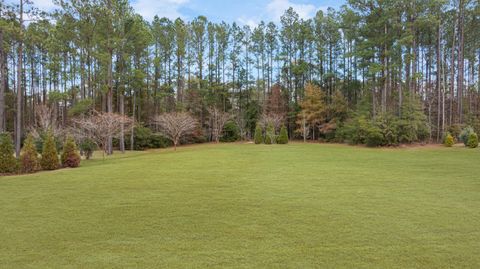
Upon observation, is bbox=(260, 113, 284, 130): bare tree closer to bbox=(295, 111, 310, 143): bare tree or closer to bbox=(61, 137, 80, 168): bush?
bbox=(295, 111, 310, 143): bare tree

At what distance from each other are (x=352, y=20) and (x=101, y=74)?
66.7 ft

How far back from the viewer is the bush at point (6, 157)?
1027 cm

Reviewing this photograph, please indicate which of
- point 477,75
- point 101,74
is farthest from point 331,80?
point 101,74

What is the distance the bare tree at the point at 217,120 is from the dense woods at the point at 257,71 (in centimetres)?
24

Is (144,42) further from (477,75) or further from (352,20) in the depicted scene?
(477,75)

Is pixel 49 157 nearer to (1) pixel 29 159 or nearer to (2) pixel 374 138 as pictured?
(1) pixel 29 159

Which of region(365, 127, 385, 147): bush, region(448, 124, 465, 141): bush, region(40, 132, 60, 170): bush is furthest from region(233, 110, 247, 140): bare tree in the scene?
region(40, 132, 60, 170): bush

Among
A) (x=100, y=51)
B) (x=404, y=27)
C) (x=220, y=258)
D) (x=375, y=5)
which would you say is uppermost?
(x=375, y=5)

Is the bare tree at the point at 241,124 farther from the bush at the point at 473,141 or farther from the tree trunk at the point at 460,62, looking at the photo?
the bush at the point at 473,141

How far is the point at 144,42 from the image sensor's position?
2436 centimetres

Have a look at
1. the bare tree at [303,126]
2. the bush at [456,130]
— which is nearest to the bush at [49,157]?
the bare tree at [303,126]

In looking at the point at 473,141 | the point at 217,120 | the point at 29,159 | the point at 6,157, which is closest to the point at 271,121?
the point at 217,120

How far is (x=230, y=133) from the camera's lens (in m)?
32.8

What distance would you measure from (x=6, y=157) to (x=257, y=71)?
29.2 meters
